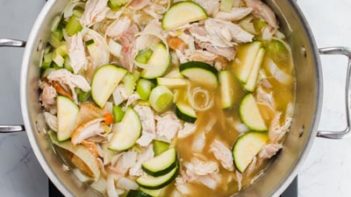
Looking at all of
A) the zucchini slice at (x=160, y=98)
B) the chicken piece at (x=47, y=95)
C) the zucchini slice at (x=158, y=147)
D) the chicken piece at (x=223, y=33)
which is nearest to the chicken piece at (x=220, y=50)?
the chicken piece at (x=223, y=33)

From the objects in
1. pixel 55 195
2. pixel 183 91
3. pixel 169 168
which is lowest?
pixel 55 195

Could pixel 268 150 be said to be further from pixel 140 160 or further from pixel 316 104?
pixel 140 160

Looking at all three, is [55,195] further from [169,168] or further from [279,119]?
[279,119]

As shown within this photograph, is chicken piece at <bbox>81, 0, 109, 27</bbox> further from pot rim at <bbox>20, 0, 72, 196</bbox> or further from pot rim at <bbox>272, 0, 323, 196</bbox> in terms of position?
pot rim at <bbox>272, 0, 323, 196</bbox>

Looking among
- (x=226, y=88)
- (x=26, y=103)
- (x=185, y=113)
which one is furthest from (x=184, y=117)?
(x=26, y=103)

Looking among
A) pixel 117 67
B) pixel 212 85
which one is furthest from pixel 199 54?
pixel 117 67

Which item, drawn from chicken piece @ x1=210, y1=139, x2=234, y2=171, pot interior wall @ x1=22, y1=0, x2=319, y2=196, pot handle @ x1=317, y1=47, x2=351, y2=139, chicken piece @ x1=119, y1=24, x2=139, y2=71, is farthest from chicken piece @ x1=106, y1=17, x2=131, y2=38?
pot handle @ x1=317, y1=47, x2=351, y2=139

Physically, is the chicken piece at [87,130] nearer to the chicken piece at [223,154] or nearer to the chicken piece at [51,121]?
the chicken piece at [51,121]
